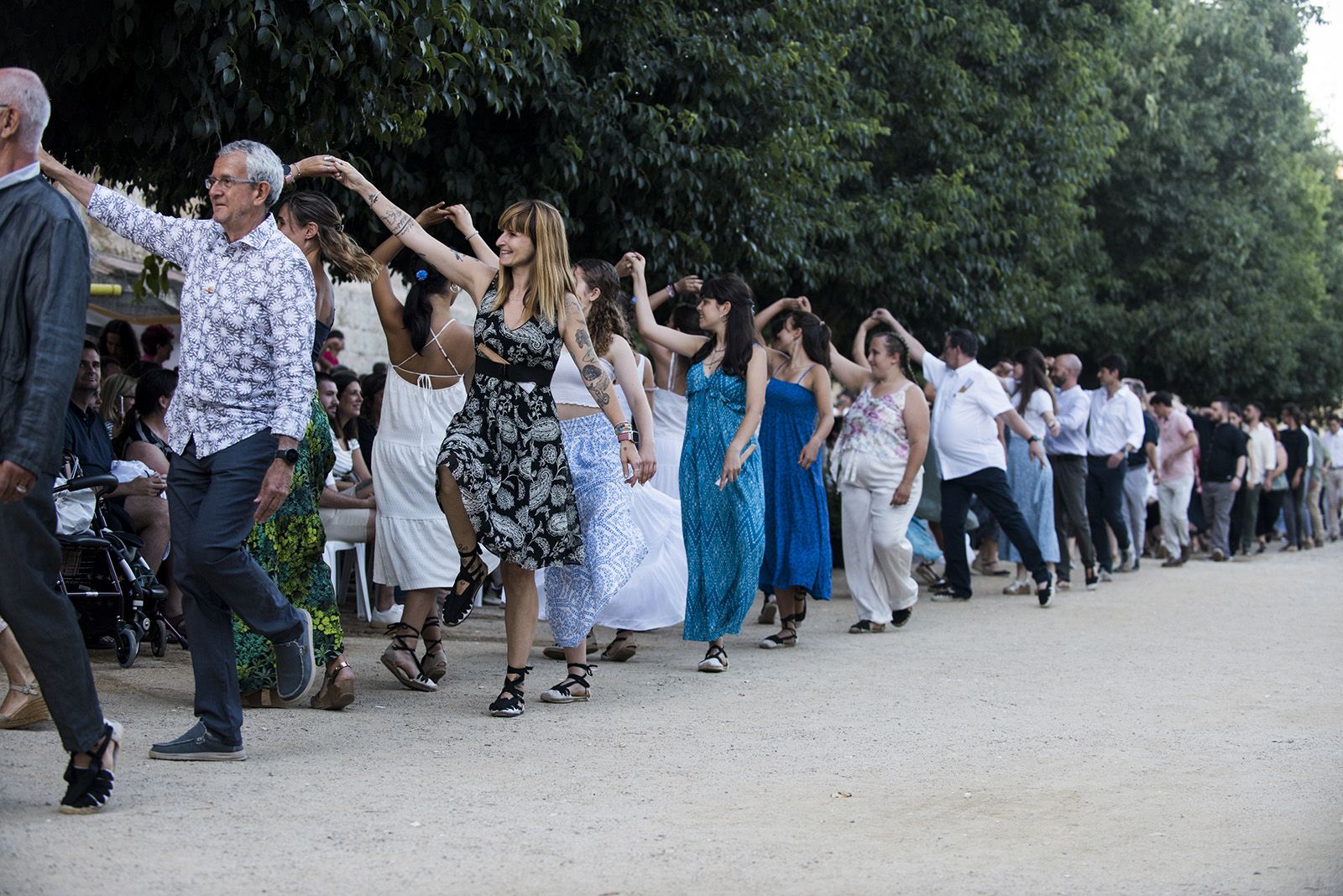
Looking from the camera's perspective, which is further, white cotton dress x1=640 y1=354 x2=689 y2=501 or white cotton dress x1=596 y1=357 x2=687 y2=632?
white cotton dress x1=640 y1=354 x2=689 y2=501

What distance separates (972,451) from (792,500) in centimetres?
318

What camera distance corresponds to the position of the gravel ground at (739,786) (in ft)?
14.4

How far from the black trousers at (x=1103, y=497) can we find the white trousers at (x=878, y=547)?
548 centimetres

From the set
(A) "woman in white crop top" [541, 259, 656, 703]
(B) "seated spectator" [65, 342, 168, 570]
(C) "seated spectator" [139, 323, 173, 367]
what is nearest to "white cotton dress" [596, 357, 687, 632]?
(A) "woman in white crop top" [541, 259, 656, 703]

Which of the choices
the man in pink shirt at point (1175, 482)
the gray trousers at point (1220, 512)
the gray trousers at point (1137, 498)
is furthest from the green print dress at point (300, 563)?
the gray trousers at point (1220, 512)

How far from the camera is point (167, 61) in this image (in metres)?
7.50

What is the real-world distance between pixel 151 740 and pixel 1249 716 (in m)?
4.65

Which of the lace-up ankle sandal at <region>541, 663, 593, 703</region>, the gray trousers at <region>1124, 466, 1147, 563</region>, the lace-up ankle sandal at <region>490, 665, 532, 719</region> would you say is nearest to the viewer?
the lace-up ankle sandal at <region>490, 665, 532, 719</region>

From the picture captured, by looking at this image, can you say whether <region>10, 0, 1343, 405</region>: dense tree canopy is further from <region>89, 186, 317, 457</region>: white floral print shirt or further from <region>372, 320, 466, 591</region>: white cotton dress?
<region>89, 186, 317, 457</region>: white floral print shirt

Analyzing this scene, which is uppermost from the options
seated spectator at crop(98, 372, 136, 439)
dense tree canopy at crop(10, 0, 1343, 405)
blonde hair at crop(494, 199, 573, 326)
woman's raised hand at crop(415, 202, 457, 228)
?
dense tree canopy at crop(10, 0, 1343, 405)

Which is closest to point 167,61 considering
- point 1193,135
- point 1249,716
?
point 1249,716

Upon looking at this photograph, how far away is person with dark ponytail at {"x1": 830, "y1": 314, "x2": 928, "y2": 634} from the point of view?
11.0 meters

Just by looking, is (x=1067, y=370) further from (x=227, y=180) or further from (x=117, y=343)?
(x=227, y=180)

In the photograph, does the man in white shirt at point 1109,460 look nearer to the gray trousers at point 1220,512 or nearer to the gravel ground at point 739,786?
the gray trousers at point 1220,512
